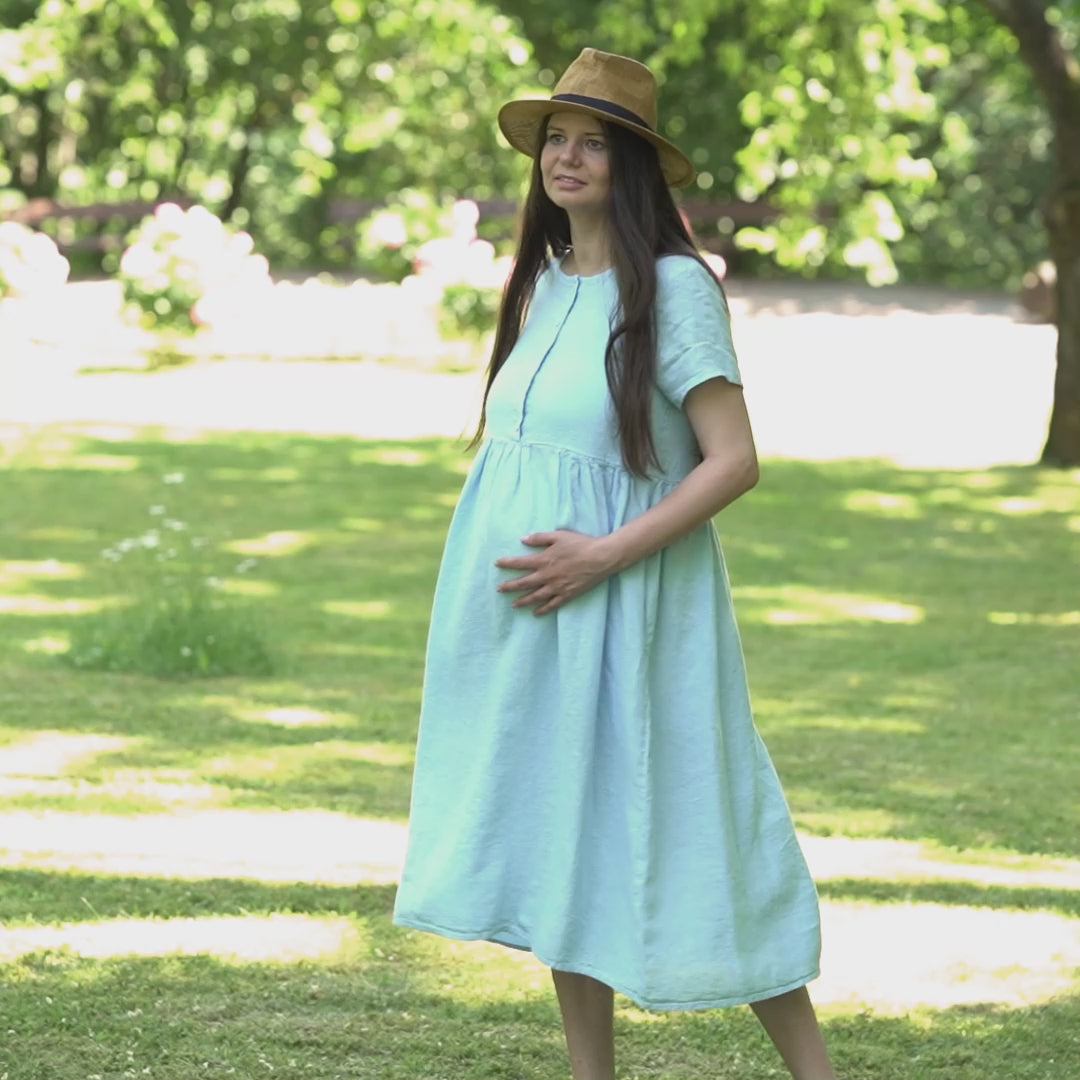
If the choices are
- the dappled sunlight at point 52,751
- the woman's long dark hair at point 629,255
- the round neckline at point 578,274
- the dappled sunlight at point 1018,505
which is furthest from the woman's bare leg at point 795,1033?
the dappled sunlight at point 1018,505

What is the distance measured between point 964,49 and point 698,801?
2626 centimetres

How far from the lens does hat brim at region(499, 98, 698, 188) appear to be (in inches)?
123

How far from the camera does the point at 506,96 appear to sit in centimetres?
1966

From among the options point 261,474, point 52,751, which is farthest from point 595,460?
point 261,474

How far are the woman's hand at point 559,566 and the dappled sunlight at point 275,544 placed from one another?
7233 millimetres

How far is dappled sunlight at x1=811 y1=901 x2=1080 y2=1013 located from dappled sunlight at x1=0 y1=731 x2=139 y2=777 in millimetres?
2411

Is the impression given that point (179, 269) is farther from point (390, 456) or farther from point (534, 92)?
point (390, 456)

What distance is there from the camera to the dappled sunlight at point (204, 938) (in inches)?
173

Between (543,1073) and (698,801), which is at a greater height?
(698,801)

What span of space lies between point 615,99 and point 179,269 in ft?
53.3

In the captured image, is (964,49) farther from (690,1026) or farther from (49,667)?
(690,1026)

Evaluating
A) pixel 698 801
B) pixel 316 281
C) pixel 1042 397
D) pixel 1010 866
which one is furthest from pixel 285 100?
pixel 698 801

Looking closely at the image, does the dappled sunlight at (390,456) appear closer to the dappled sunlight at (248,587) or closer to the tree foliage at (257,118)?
the dappled sunlight at (248,587)

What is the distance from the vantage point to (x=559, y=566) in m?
3.06
